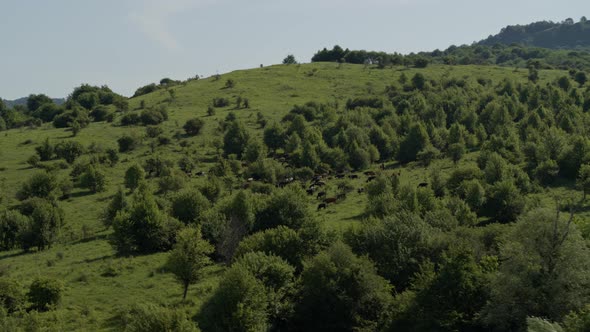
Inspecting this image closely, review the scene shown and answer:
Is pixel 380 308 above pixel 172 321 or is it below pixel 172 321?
below

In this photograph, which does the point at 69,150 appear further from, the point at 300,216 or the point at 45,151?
the point at 300,216

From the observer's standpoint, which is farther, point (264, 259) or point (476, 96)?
point (476, 96)

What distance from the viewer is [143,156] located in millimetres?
102500

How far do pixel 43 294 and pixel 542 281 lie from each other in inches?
1622

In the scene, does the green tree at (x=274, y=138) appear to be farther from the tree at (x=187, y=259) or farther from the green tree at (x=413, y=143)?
the tree at (x=187, y=259)

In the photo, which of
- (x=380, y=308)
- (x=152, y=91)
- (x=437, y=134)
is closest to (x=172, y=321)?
(x=380, y=308)

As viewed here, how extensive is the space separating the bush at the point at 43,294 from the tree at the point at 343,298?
2149 centimetres

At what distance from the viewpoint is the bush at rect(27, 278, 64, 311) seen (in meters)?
40.5

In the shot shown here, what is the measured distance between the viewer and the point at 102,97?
15538cm

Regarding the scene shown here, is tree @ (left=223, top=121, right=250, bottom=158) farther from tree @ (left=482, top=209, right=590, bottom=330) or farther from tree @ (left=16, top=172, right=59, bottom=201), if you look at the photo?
tree @ (left=482, top=209, right=590, bottom=330)

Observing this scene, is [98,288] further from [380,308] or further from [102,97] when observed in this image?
[102,97]

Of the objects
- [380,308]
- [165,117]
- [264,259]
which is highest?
[165,117]

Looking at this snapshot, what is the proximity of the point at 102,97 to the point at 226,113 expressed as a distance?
1961 inches

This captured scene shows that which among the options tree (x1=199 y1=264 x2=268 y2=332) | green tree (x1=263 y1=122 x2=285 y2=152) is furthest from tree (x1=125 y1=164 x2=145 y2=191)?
tree (x1=199 y1=264 x2=268 y2=332)
